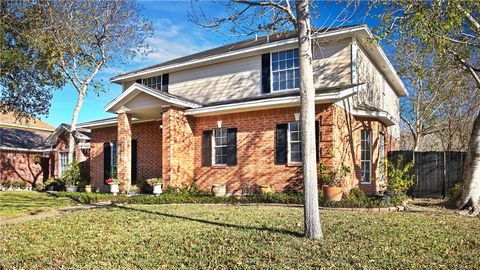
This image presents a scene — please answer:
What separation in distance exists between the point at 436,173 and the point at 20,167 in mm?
26672

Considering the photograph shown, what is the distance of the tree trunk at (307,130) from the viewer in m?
6.08

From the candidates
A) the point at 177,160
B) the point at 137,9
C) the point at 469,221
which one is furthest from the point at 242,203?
the point at 137,9

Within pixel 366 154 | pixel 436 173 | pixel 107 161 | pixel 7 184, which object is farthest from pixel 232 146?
pixel 7 184

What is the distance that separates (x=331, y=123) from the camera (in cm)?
1228

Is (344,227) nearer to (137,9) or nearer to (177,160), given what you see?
(177,160)

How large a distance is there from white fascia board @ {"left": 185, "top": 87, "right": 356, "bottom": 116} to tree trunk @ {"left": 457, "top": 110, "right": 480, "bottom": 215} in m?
3.83

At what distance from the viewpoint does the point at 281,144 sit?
13.2 m

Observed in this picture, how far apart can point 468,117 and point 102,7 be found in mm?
23079

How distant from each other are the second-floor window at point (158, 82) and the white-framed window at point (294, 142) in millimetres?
8099

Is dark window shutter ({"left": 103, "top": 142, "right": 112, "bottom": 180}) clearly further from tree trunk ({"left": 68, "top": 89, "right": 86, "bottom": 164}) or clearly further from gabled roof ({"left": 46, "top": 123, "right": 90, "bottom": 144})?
gabled roof ({"left": 46, "top": 123, "right": 90, "bottom": 144})

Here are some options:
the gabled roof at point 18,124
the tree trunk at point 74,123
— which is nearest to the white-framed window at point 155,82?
the tree trunk at point 74,123

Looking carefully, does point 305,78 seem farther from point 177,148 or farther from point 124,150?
point 124,150

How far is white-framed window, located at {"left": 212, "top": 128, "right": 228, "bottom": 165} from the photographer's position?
14.8 m

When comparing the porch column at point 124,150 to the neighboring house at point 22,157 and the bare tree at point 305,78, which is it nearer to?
the bare tree at point 305,78
